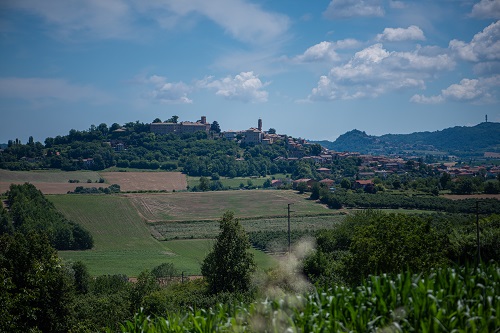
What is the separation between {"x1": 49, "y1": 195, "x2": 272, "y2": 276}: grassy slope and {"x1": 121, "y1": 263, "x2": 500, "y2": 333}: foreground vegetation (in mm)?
36081

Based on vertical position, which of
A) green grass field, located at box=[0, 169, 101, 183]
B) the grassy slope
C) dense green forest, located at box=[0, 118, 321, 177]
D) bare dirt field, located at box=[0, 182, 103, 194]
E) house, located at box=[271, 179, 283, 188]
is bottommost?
the grassy slope

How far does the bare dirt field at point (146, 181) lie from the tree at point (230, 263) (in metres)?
67.7

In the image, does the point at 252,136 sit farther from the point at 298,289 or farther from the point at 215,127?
the point at 298,289

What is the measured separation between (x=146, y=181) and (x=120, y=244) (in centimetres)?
4395

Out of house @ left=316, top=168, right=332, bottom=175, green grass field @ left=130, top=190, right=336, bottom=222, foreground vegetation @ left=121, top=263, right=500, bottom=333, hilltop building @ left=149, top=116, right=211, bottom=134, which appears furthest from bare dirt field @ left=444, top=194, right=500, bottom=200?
hilltop building @ left=149, top=116, right=211, bottom=134

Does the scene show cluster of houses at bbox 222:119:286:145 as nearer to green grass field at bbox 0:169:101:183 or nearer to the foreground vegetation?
green grass field at bbox 0:169:101:183

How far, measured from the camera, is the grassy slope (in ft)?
168

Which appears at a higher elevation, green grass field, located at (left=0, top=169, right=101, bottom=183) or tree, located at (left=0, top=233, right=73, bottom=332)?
green grass field, located at (left=0, top=169, right=101, bottom=183)

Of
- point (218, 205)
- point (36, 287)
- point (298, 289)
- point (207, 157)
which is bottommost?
point (218, 205)

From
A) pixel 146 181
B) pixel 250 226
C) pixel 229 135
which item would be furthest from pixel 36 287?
pixel 229 135

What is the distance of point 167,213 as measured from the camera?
7712cm

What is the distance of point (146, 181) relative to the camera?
104938 millimetres

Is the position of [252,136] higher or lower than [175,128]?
lower

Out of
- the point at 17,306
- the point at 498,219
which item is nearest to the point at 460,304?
the point at 17,306
